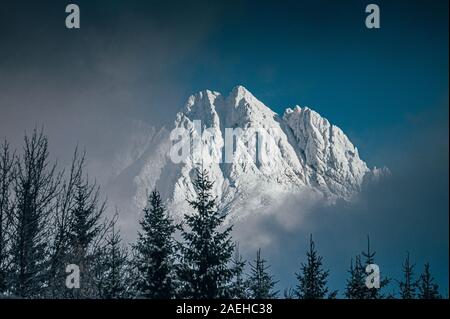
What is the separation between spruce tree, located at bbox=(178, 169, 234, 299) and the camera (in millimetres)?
18734

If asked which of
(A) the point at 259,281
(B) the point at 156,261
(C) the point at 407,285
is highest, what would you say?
(B) the point at 156,261

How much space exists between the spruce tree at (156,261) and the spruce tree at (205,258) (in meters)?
0.50

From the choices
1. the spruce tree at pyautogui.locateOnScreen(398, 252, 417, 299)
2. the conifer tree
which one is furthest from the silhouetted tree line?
the spruce tree at pyautogui.locateOnScreen(398, 252, 417, 299)

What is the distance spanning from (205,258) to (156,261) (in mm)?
1831

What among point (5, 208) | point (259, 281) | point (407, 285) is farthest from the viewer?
point (407, 285)

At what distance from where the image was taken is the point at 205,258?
1897cm

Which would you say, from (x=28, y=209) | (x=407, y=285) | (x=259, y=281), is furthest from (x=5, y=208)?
(x=407, y=285)

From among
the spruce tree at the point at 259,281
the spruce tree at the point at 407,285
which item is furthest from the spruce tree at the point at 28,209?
the spruce tree at the point at 407,285

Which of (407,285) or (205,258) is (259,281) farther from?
(407,285)

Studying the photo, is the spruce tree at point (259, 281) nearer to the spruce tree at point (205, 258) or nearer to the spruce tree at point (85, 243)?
the spruce tree at point (205, 258)

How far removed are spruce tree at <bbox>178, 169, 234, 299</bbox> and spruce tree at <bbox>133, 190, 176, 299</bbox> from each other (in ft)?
1.64

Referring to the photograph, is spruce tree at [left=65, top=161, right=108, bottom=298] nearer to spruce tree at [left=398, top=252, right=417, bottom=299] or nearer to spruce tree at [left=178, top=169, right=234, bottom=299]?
spruce tree at [left=178, top=169, right=234, bottom=299]
